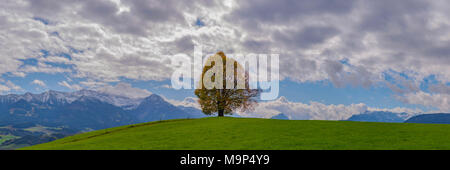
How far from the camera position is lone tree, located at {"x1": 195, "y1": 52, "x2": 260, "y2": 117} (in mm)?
64750

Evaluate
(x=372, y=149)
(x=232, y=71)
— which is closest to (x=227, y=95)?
(x=232, y=71)

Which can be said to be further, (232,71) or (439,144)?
(232,71)

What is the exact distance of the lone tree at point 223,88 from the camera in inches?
2549

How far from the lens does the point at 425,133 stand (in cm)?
3325

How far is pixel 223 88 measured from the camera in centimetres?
6500
